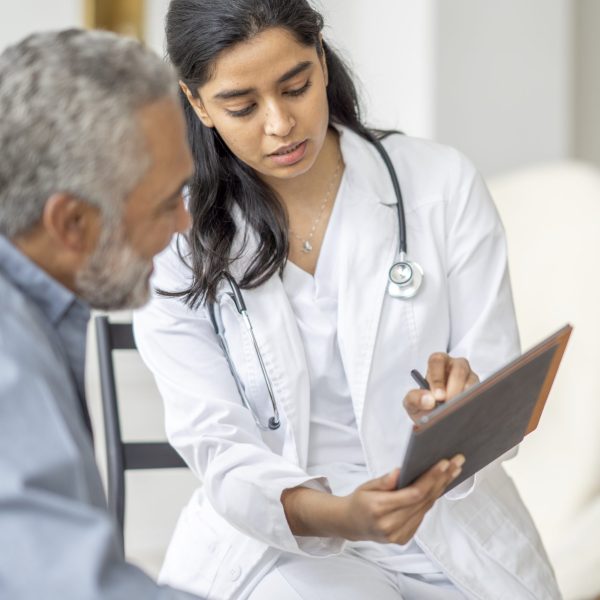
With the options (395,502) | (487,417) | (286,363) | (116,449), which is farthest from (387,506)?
(116,449)

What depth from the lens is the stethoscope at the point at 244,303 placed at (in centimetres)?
155

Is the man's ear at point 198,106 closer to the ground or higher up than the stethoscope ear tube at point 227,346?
higher up

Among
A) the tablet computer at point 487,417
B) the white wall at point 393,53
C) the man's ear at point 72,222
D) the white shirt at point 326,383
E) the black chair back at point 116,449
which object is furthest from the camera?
the white wall at point 393,53

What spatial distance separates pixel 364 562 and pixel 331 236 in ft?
1.52

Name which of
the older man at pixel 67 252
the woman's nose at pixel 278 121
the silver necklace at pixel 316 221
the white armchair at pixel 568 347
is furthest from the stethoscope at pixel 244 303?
the white armchair at pixel 568 347

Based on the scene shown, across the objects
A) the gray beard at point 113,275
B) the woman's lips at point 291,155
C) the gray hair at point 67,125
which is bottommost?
the woman's lips at point 291,155

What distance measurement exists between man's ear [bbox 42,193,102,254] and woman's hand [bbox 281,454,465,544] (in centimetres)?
44

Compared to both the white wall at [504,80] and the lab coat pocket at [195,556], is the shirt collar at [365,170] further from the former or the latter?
the white wall at [504,80]

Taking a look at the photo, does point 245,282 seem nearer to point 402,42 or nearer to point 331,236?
point 331,236

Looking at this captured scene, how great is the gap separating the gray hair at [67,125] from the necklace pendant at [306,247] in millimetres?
638

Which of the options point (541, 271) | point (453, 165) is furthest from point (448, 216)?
point (541, 271)

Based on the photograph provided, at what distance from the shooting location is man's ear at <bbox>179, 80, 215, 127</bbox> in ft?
5.13

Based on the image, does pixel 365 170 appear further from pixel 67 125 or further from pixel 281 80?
pixel 67 125

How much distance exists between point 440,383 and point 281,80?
0.45 m
